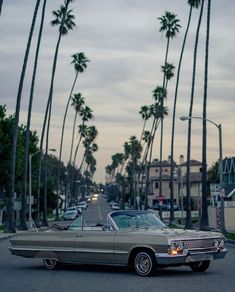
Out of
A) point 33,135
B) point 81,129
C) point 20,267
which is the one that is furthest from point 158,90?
point 20,267

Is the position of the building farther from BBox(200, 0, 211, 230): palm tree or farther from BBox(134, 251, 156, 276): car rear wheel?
BBox(134, 251, 156, 276): car rear wheel

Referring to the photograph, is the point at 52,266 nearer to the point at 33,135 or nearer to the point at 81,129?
the point at 33,135

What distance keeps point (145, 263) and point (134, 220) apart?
4.22 ft

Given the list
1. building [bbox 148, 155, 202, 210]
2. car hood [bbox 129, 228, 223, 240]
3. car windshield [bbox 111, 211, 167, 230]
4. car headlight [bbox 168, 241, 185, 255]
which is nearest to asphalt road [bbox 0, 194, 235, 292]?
car headlight [bbox 168, 241, 185, 255]

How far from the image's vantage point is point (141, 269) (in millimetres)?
15680

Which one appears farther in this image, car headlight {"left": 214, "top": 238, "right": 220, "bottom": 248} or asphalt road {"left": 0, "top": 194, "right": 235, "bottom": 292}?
car headlight {"left": 214, "top": 238, "right": 220, "bottom": 248}

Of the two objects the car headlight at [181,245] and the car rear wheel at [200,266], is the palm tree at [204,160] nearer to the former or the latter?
the car rear wheel at [200,266]

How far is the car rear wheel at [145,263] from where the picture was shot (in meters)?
15.4

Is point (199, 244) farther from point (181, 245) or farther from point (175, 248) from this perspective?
point (175, 248)

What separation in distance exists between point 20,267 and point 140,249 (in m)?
4.65

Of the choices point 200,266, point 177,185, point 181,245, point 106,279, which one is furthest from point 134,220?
point 177,185

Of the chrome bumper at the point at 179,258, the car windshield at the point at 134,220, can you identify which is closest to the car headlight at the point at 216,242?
the chrome bumper at the point at 179,258

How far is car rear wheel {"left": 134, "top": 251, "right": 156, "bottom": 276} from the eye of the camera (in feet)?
50.6

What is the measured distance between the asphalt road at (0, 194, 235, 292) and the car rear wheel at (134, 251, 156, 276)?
0.61 feet
